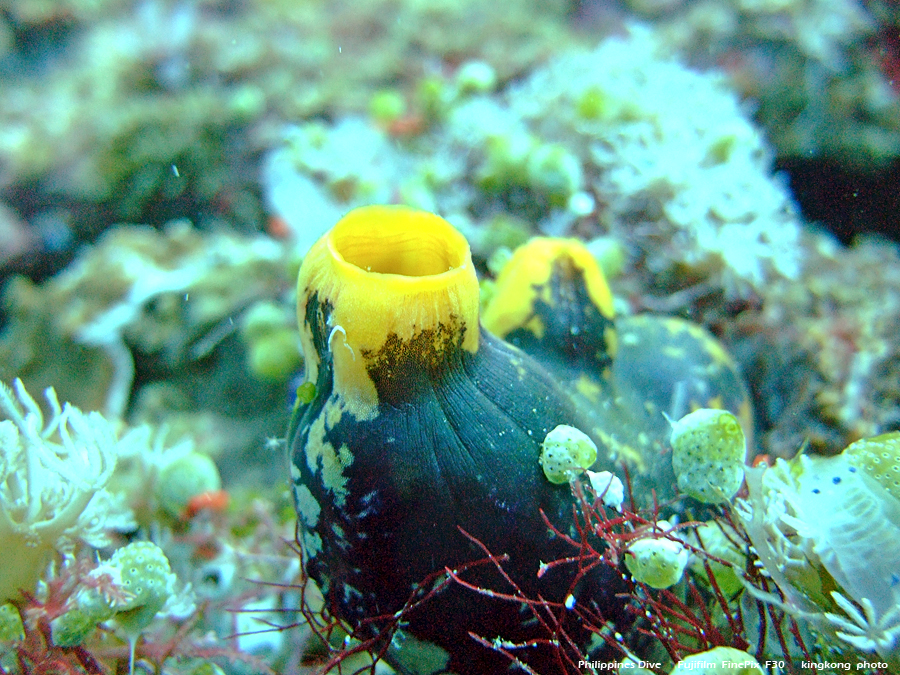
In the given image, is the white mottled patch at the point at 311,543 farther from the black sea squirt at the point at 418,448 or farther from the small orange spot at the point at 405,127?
the small orange spot at the point at 405,127

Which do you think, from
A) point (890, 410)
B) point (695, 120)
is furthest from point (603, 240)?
point (890, 410)

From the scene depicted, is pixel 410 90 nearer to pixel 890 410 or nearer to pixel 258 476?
pixel 258 476

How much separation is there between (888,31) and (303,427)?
192 inches

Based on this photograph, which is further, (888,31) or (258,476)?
(888,31)

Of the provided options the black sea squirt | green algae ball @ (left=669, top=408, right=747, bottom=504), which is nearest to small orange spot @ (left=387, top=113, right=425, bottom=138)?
the black sea squirt

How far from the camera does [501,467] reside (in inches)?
52.2

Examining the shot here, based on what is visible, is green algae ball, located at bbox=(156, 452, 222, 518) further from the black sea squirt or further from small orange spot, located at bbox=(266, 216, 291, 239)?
small orange spot, located at bbox=(266, 216, 291, 239)

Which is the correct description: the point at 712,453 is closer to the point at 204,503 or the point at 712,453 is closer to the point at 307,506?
the point at 307,506

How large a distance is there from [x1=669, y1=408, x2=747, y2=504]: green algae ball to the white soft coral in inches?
64.1

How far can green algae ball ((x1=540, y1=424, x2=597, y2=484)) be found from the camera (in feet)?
4.41

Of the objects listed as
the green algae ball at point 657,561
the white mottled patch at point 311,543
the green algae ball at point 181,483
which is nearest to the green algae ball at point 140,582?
the white mottled patch at point 311,543

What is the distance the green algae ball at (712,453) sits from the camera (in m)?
1.44

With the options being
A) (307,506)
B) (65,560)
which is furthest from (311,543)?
(65,560)

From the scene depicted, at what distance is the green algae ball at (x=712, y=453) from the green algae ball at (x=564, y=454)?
0.31 m
